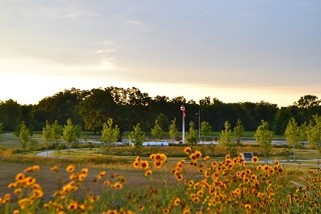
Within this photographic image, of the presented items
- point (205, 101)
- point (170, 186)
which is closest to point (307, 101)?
point (205, 101)

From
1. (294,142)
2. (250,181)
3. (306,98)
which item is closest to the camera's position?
(250,181)

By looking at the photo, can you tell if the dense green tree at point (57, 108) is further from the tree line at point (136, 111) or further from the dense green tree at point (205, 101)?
the dense green tree at point (205, 101)

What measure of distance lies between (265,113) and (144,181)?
91.6 meters

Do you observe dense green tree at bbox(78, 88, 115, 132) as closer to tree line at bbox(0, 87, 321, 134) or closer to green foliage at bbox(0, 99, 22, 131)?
tree line at bbox(0, 87, 321, 134)

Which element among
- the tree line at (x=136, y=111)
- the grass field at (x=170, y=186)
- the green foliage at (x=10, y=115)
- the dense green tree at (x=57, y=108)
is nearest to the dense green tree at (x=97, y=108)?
the tree line at (x=136, y=111)

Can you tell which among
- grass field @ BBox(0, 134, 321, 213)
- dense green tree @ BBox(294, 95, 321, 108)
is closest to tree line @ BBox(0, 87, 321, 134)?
dense green tree @ BBox(294, 95, 321, 108)

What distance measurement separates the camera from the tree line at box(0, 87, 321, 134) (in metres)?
71.7

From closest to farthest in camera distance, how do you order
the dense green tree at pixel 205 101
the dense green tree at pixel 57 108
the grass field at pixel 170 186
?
the grass field at pixel 170 186, the dense green tree at pixel 57 108, the dense green tree at pixel 205 101

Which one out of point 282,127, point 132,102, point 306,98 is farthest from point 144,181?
point 306,98

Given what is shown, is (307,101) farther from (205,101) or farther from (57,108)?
(57,108)

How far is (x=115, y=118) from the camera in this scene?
229 feet

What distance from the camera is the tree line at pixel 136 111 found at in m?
71.7

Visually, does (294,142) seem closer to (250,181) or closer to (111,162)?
(111,162)

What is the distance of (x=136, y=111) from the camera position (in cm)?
7425
